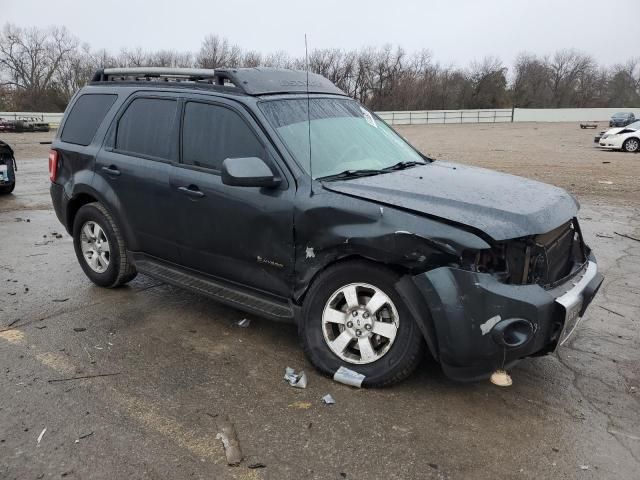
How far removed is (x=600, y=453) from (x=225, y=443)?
196cm

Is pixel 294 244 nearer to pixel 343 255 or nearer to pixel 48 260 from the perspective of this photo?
pixel 343 255

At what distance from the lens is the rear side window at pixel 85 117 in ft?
16.6

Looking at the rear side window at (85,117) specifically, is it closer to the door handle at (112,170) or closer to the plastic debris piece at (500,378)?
the door handle at (112,170)

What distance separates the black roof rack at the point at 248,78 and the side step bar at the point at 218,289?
145 centimetres

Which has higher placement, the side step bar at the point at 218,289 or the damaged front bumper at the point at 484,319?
the damaged front bumper at the point at 484,319

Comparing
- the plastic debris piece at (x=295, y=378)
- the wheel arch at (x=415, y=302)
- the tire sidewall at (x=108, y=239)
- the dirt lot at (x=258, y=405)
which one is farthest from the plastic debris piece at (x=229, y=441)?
the tire sidewall at (x=108, y=239)

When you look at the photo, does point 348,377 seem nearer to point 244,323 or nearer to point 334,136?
point 244,323

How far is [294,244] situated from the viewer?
11.9ft

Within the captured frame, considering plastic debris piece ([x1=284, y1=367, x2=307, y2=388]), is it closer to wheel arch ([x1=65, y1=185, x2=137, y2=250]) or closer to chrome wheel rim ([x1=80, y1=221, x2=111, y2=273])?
wheel arch ([x1=65, y1=185, x2=137, y2=250])

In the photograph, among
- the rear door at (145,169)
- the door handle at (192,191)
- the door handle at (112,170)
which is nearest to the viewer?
the door handle at (192,191)

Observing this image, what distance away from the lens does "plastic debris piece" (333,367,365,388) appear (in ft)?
11.3

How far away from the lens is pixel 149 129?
460 cm

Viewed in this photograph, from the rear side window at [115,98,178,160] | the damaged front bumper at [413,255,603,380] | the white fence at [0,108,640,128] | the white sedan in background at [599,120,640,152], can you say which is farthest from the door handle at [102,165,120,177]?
the white fence at [0,108,640,128]

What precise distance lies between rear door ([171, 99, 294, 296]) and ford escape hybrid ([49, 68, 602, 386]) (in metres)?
0.01
